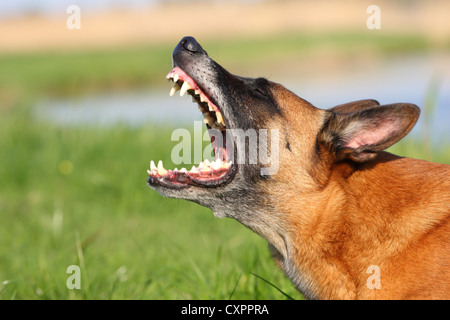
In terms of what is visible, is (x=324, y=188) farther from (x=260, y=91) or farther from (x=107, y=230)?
(x=107, y=230)

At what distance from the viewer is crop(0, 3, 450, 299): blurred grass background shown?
4004 millimetres

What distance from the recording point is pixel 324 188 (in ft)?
10.3

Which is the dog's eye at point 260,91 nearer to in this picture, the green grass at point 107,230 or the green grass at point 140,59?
the green grass at point 107,230

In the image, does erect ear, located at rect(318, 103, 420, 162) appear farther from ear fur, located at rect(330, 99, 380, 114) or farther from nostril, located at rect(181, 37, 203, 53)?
nostril, located at rect(181, 37, 203, 53)

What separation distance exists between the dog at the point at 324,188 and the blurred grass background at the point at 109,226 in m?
0.66

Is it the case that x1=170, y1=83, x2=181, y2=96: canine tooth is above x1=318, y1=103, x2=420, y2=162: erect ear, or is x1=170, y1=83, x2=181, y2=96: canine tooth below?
above

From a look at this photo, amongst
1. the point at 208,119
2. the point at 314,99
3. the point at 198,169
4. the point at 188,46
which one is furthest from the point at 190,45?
the point at 314,99

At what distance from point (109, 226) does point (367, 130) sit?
352 centimetres

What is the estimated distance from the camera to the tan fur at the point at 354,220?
A: 283 centimetres

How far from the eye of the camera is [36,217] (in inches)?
234

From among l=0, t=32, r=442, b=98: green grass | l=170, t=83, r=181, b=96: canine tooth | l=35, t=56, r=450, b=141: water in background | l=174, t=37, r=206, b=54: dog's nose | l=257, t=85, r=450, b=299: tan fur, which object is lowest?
l=257, t=85, r=450, b=299: tan fur

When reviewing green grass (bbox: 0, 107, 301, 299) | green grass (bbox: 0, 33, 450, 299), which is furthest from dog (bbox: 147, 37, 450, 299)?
green grass (bbox: 0, 107, 301, 299)

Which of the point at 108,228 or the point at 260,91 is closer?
the point at 260,91
